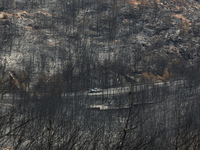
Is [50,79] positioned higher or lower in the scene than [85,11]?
lower

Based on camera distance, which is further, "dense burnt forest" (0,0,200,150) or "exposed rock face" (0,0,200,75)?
"exposed rock face" (0,0,200,75)

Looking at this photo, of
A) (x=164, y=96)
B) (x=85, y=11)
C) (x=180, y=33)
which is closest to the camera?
(x=164, y=96)

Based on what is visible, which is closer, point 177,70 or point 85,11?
point 177,70

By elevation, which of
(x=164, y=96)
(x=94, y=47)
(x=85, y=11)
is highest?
(x=85, y=11)

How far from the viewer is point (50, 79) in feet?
316

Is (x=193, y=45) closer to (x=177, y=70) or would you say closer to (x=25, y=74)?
(x=177, y=70)

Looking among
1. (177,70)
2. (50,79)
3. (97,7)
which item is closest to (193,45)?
(177,70)

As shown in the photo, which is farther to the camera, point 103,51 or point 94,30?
point 94,30

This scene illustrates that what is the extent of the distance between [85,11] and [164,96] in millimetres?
60637

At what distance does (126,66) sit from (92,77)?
11853mm

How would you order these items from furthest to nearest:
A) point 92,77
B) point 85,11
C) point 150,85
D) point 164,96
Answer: point 85,11 → point 92,77 → point 150,85 → point 164,96

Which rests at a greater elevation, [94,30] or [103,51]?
[94,30]

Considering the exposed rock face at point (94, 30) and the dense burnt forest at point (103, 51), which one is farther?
the exposed rock face at point (94, 30)

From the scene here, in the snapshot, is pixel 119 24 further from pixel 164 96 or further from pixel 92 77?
pixel 164 96
